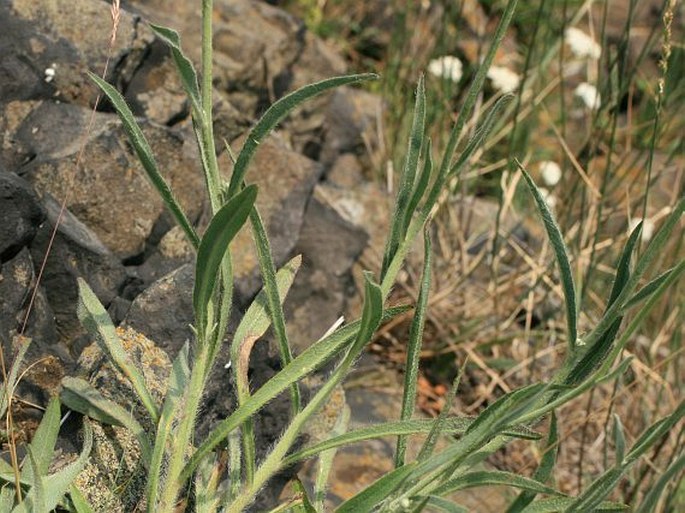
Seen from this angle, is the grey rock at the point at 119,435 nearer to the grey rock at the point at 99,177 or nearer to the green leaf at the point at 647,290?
the grey rock at the point at 99,177

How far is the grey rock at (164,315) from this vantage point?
6.77 ft

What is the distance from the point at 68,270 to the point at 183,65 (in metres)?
0.69

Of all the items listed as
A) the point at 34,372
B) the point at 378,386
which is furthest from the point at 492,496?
the point at 34,372

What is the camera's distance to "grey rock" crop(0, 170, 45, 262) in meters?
2.02

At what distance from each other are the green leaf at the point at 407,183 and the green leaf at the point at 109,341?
0.42m

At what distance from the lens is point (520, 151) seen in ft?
15.1

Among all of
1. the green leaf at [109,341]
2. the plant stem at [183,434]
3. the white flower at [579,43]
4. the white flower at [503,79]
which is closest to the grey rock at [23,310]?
the green leaf at [109,341]

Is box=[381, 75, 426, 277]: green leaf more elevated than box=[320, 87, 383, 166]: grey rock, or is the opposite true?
box=[381, 75, 426, 277]: green leaf

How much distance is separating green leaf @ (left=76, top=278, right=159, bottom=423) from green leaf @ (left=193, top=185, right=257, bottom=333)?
17 cm

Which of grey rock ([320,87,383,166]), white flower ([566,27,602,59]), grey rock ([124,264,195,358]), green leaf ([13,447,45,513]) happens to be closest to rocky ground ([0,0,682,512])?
grey rock ([124,264,195,358])

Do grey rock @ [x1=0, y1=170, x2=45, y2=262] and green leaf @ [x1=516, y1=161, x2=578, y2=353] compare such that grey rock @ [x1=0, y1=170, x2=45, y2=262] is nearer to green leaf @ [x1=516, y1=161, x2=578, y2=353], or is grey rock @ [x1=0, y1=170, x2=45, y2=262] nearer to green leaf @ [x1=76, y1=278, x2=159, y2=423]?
green leaf @ [x1=76, y1=278, x2=159, y2=423]

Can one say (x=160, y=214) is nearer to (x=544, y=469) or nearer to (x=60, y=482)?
(x=60, y=482)

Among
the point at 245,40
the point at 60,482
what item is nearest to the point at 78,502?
the point at 60,482

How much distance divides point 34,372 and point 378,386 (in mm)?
1442
